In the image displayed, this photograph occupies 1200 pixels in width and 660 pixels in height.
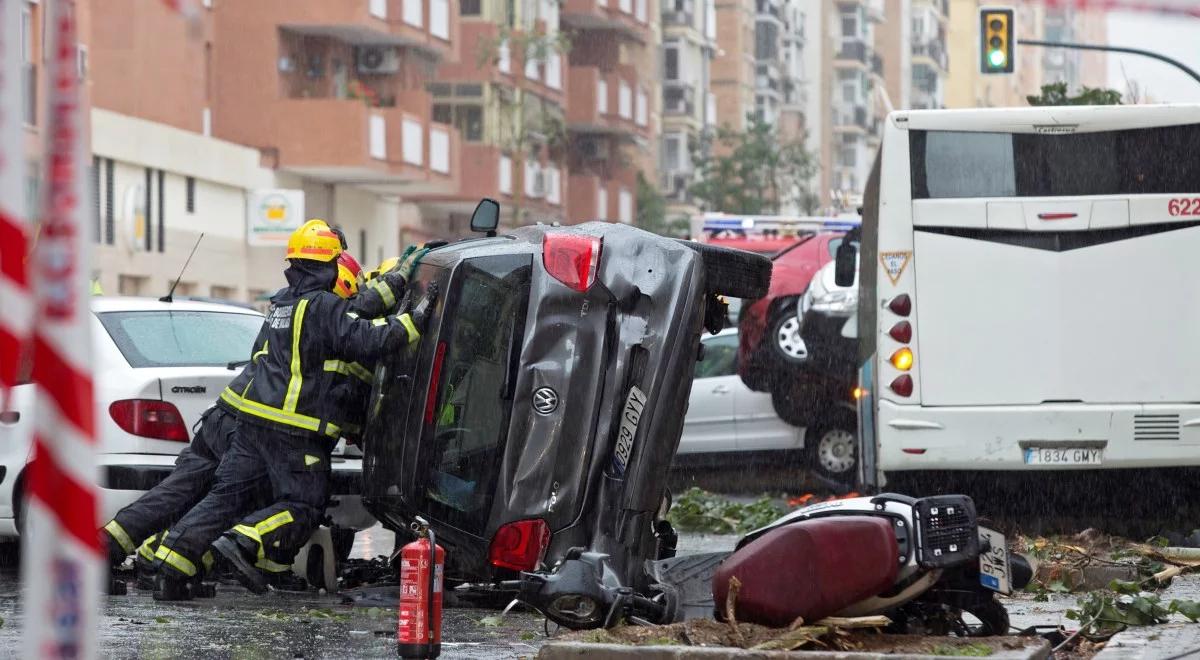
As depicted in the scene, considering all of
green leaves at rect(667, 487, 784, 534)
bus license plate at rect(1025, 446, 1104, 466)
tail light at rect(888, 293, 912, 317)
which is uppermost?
tail light at rect(888, 293, 912, 317)

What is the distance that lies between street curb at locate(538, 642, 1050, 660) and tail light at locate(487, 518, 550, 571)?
1966 millimetres

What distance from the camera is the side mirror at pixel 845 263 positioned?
16.4 m

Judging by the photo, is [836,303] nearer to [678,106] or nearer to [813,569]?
[813,569]

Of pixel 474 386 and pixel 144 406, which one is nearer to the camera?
pixel 474 386

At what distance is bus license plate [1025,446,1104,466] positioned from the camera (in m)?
13.4

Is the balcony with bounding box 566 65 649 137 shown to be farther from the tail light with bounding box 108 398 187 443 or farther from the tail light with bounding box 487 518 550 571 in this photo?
the tail light with bounding box 487 518 550 571

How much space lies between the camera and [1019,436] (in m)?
13.5

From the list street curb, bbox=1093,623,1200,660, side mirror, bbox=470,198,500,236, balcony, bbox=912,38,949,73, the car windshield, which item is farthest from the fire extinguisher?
balcony, bbox=912,38,949,73

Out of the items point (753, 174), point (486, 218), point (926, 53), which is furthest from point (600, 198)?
point (926, 53)

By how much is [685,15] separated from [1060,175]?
66.1m

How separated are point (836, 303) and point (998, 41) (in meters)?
11.7

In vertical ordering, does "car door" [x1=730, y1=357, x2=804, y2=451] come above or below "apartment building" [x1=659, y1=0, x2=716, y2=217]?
below

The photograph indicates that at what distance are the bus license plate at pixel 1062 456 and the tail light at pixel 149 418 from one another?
5025 millimetres

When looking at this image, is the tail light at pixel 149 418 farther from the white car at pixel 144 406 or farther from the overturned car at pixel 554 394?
the overturned car at pixel 554 394
